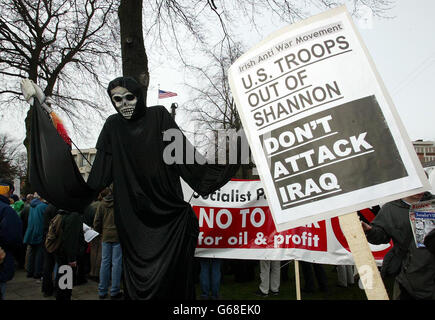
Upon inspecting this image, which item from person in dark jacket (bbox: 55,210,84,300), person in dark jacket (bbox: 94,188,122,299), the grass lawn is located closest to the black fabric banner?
person in dark jacket (bbox: 55,210,84,300)

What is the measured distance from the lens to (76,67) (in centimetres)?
1647

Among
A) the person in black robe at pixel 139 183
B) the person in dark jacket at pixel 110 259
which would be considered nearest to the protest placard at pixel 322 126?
the person in black robe at pixel 139 183

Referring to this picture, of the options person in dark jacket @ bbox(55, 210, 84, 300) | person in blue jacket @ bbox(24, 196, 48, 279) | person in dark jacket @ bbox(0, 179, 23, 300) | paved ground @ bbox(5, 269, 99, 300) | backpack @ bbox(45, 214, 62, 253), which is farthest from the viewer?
person in blue jacket @ bbox(24, 196, 48, 279)

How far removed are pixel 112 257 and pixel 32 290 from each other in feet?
7.43

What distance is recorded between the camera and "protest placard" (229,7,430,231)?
152 cm

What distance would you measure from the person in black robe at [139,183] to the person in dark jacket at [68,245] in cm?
310

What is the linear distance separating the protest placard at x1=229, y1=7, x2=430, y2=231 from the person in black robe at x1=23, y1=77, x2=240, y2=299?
120 centimetres

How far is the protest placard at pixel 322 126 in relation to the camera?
59.9 inches

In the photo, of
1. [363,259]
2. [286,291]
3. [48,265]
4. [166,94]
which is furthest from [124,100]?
[166,94]

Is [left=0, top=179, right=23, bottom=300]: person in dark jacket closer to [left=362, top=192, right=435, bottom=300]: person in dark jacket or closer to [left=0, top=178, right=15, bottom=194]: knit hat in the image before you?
[left=0, top=178, right=15, bottom=194]: knit hat

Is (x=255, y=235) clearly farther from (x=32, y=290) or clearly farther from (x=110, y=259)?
(x=32, y=290)

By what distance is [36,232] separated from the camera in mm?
7633

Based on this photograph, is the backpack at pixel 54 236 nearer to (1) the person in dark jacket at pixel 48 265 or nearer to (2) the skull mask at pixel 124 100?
(1) the person in dark jacket at pixel 48 265
